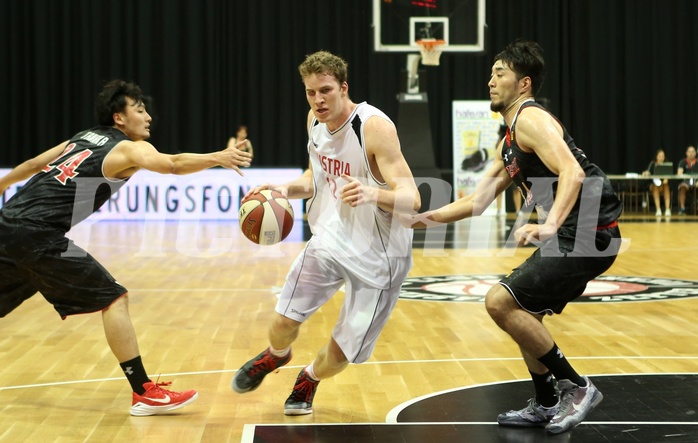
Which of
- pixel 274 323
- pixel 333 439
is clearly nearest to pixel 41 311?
pixel 274 323

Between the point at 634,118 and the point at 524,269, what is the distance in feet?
63.1

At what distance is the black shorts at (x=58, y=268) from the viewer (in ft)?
15.7

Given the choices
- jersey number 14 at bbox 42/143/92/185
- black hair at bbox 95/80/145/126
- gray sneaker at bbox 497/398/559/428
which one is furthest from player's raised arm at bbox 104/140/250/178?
gray sneaker at bbox 497/398/559/428

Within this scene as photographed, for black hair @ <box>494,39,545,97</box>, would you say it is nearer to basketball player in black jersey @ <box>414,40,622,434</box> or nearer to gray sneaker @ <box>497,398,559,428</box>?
basketball player in black jersey @ <box>414,40,622,434</box>

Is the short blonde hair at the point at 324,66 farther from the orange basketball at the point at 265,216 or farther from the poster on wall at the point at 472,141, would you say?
the poster on wall at the point at 472,141

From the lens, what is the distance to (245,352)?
6438 mm

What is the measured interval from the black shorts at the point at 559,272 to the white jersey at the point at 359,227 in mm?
613

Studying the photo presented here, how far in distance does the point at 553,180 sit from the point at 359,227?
100cm

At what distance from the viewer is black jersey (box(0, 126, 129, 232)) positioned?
489 cm

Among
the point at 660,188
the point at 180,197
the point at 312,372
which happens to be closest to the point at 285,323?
the point at 312,372

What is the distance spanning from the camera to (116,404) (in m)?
5.02

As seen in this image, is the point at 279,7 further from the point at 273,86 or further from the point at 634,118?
the point at 634,118

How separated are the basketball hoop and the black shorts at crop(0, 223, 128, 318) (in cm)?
1240

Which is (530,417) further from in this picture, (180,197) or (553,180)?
(180,197)
